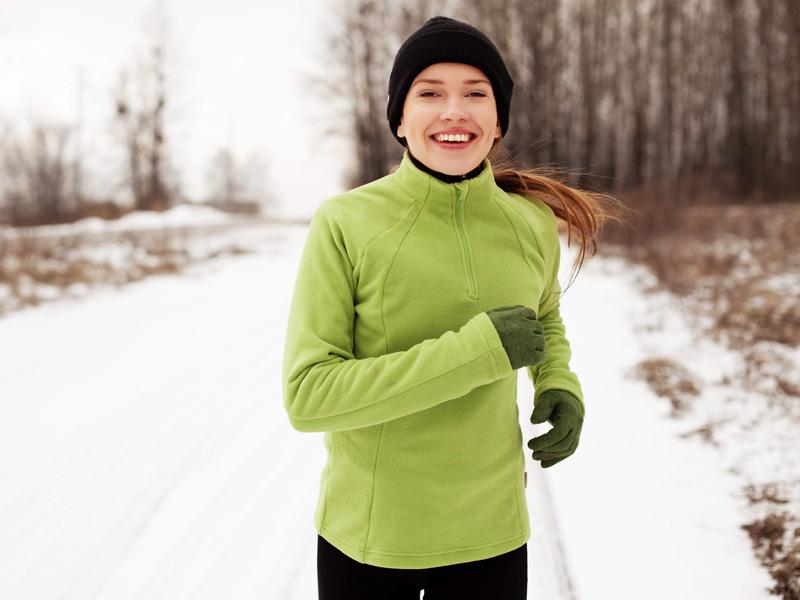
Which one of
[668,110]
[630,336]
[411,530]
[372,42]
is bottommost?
[630,336]

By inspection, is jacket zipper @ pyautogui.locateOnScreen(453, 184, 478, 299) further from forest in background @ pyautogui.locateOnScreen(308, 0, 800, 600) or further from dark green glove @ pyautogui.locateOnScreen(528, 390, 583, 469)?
forest in background @ pyautogui.locateOnScreen(308, 0, 800, 600)

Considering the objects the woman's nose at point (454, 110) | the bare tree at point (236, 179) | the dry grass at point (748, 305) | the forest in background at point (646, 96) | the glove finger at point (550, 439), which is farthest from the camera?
the bare tree at point (236, 179)

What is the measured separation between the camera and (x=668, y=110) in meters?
25.2

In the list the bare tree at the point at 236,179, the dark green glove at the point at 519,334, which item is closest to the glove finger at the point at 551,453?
the dark green glove at the point at 519,334

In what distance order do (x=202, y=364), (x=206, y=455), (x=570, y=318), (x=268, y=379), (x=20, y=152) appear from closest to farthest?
(x=206, y=455), (x=268, y=379), (x=202, y=364), (x=570, y=318), (x=20, y=152)

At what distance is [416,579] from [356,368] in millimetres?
481

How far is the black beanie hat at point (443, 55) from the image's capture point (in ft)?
4.45

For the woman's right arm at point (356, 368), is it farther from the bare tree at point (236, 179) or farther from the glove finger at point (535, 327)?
the bare tree at point (236, 179)

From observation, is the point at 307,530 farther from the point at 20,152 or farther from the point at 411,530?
the point at 20,152

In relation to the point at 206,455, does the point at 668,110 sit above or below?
above

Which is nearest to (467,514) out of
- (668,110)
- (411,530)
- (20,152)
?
(411,530)

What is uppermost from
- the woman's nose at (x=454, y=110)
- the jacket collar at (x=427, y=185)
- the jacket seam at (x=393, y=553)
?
the woman's nose at (x=454, y=110)

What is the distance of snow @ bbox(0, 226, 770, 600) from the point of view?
9.20ft

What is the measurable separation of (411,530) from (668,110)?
26.9m
